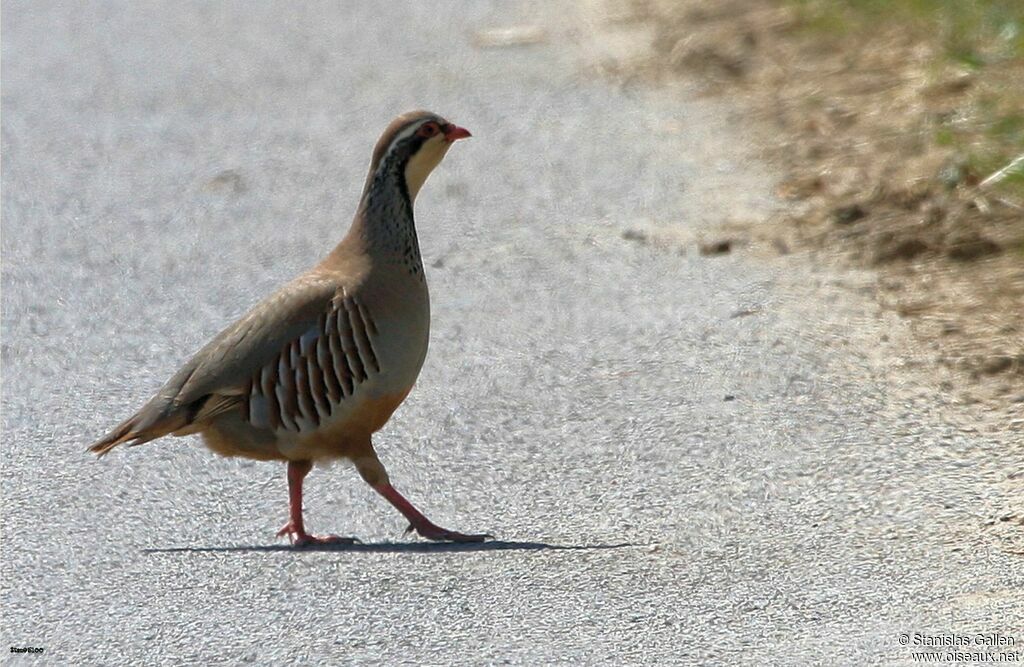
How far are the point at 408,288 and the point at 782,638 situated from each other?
188 centimetres

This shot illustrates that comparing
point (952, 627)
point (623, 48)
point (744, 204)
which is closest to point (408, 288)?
point (952, 627)

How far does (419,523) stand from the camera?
19.8 ft

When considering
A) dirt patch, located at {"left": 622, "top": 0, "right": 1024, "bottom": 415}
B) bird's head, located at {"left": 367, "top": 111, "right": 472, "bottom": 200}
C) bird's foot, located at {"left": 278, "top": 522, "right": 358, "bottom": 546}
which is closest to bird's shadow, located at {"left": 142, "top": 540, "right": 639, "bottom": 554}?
bird's foot, located at {"left": 278, "top": 522, "right": 358, "bottom": 546}

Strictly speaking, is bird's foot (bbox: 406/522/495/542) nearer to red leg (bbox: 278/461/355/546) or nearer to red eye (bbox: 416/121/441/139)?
red leg (bbox: 278/461/355/546)

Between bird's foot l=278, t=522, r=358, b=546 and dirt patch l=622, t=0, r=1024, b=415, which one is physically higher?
bird's foot l=278, t=522, r=358, b=546

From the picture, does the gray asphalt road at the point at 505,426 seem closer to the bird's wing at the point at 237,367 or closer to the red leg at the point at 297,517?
the red leg at the point at 297,517

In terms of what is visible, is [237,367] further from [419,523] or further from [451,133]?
[451,133]

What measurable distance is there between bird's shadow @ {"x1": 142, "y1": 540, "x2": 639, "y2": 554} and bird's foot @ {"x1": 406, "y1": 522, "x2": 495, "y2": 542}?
2cm

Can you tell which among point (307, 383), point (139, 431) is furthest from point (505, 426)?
point (139, 431)

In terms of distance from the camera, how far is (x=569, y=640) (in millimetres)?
5121

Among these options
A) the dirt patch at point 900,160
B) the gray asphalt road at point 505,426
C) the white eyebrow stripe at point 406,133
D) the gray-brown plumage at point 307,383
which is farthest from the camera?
the dirt patch at point 900,160

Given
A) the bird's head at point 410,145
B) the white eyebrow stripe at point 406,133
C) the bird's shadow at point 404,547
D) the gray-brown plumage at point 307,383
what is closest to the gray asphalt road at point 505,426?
the bird's shadow at point 404,547

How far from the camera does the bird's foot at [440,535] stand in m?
5.97

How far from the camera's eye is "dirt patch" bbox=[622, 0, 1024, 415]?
7.92m
